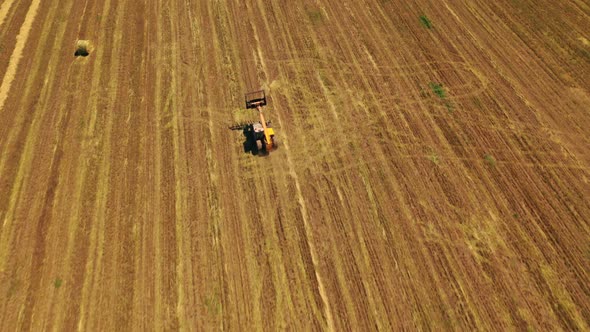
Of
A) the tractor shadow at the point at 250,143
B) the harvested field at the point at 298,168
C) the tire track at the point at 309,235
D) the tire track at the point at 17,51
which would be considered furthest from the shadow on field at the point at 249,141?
the tire track at the point at 17,51

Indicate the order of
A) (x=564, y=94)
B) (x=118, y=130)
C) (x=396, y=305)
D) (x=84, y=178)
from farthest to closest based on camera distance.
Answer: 1. (x=564, y=94)
2. (x=118, y=130)
3. (x=84, y=178)
4. (x=396, y=305)

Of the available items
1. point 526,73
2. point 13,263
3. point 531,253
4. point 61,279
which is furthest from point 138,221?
point 526,73

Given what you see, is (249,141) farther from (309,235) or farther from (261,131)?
(309,235)

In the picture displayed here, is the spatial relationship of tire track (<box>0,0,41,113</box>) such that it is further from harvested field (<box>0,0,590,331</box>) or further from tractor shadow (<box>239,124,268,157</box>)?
tractor shadow (<box>239,124,268,157</box>)

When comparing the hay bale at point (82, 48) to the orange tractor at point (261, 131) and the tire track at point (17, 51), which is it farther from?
the orange tractor at point (261, 131)

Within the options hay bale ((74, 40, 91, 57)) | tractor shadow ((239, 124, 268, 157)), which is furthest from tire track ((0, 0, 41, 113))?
tractor shadow ((239, 124, 268, 157))

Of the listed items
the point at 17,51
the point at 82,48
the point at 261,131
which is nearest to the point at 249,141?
the point at 261,131

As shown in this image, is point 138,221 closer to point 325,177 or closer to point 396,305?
point 325,177

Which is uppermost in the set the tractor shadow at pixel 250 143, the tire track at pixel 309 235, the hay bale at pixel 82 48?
the hay bale at pixel 82 48
